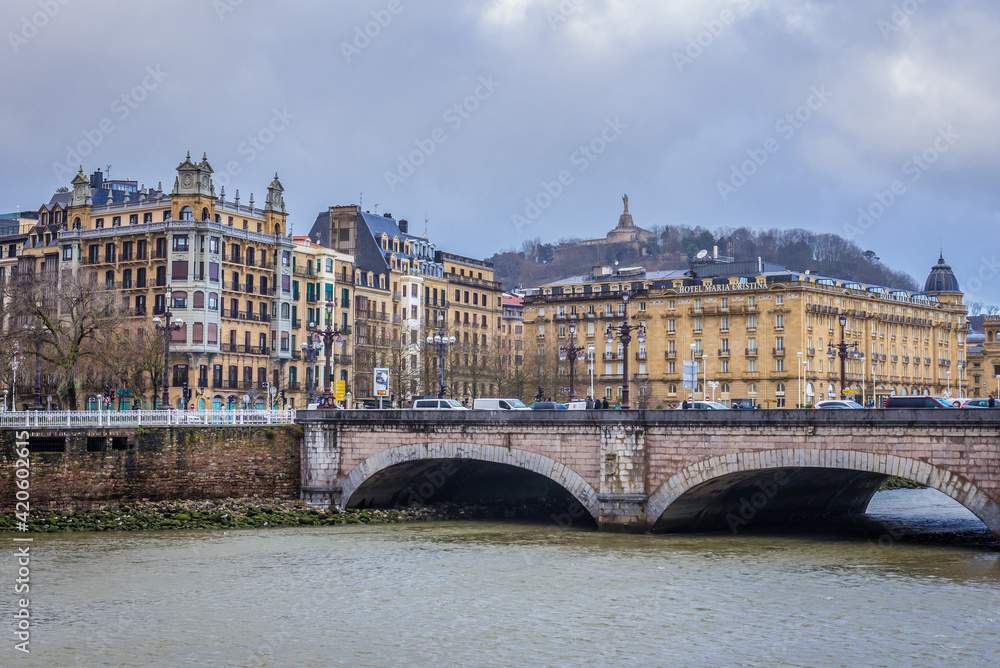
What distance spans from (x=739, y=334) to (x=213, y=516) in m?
78.1

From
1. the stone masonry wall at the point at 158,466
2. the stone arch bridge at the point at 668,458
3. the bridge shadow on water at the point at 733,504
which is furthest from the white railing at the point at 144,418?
the bridge shadow on water at the point at 733,504

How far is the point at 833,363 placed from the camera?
13075 centimetres

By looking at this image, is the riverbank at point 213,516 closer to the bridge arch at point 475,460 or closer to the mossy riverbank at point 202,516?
the mossy riverbank at point 202,516

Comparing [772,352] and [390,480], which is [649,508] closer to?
[390,480]

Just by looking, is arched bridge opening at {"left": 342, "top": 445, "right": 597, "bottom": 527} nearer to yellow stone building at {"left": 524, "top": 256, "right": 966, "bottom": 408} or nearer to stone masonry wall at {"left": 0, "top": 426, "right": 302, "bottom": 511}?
stone masonry wall at {"left": 0, "top": 426, "right": 302, "bottom": 511}

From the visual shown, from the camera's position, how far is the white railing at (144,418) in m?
61.8

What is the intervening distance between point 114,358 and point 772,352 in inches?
2762

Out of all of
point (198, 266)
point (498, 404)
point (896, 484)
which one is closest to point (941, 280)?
point (896, 484)

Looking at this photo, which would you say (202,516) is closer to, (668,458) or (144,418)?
(144,418)

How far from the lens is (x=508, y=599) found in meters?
41.2

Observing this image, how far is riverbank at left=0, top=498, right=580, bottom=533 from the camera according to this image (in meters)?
57.7

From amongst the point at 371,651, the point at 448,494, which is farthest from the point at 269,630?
the point at 448,494

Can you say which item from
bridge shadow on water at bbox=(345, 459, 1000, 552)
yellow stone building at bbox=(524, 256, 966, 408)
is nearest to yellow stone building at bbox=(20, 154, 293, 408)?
yellow stone building at bbox=(524, 256, 966, 408)

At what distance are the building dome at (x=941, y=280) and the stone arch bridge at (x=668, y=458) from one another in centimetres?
9423
